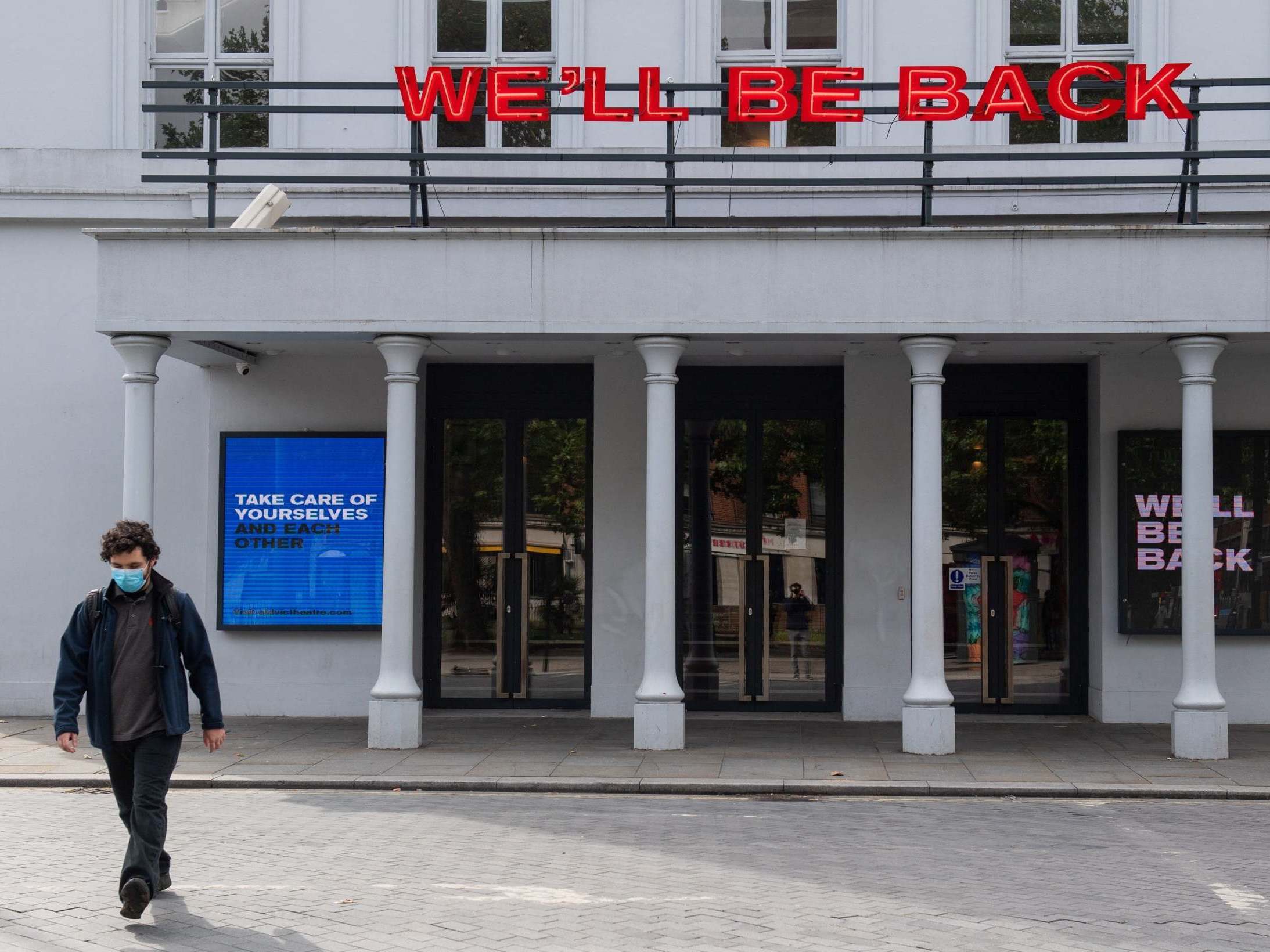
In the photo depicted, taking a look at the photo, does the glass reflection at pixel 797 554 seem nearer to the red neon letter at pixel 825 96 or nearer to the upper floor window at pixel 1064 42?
the red neon letter at pixel 825 96

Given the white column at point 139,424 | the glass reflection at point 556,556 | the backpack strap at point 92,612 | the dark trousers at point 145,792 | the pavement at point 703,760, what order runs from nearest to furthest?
the dark trousers at point 145,792, the backpack strap at point 92,612, the pavement at point 703,760, the white column at point 139,424, the glass reflection at point 556,556

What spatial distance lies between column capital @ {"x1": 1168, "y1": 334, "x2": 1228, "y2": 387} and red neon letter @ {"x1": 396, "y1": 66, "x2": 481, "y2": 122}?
24.2 ft

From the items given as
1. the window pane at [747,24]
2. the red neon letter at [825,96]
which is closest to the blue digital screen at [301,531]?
the red neon letter at [825,96]

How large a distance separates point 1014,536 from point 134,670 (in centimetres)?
1156

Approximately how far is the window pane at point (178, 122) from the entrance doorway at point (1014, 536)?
9.58 m

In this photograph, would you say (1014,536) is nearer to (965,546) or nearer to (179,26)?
(965,546)

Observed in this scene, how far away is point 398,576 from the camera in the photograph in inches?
527

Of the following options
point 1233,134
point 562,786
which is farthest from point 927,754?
point 1233,134

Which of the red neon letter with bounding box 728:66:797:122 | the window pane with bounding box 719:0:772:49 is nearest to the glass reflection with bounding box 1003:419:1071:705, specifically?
the red neon letter with bounding box 728:66:797:122

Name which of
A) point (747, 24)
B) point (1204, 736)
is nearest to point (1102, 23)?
point (747, 24)

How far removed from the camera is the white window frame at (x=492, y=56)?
53.4ft

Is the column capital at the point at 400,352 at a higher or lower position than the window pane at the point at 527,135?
lower

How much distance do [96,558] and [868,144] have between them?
402 inches

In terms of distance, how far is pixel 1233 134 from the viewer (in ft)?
50.9
